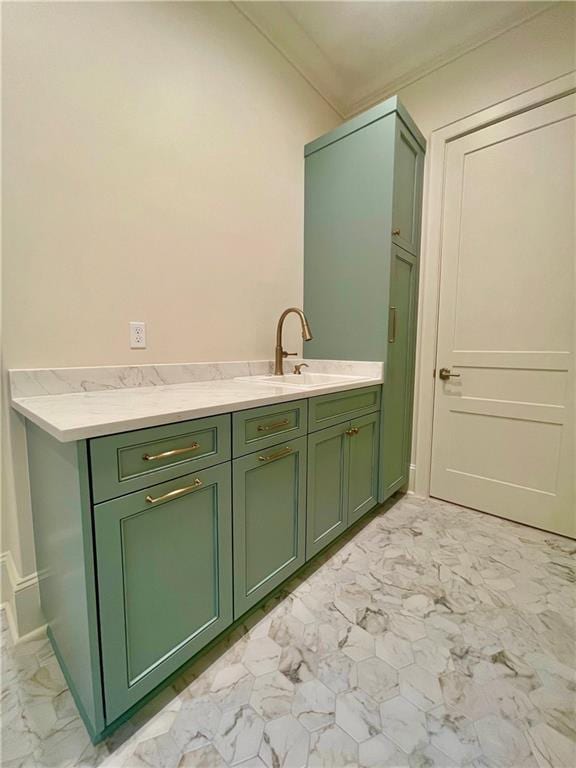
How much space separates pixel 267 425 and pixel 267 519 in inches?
13.6

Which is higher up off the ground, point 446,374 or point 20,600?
point 446,374

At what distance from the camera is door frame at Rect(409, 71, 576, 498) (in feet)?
6.22

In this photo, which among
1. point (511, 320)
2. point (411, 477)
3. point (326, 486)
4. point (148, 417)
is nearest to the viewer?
point (148, 417)

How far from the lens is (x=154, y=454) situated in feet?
2.72

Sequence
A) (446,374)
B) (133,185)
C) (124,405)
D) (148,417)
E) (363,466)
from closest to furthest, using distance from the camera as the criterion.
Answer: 1. (148,417)
2. (124,405)
3. (133,185)
4. (363,466)
5. (446,374)

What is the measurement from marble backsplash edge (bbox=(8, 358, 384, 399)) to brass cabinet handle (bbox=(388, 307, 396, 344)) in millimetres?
165

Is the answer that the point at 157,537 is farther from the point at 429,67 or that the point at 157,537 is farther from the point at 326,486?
the point at 429,67

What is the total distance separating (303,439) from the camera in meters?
1.31

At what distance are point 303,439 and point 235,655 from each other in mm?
753

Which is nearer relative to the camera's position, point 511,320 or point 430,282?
point 511,320

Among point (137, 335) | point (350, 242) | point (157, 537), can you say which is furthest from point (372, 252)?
point (157, 537)

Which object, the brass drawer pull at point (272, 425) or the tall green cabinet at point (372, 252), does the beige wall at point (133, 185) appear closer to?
the tall green cabinet at point (372, 252)

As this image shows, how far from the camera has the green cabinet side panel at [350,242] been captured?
1766mm

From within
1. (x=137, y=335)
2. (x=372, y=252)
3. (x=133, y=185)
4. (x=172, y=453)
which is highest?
(x=133, y=185)
